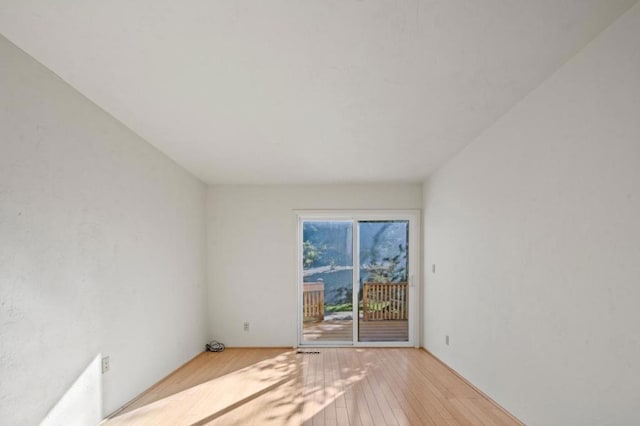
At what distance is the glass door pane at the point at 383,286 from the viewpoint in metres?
5.19

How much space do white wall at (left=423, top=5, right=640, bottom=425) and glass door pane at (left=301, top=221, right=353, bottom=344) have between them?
210 cm

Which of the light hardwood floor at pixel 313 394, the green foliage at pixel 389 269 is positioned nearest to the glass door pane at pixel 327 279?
the green foliage at pixel 389 269

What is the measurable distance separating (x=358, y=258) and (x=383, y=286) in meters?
0.57

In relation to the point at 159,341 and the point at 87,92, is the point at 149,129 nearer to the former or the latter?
the point at 87,92

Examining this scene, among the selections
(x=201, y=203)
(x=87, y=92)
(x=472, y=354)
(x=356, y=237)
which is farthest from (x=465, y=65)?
(x=201, y=203)

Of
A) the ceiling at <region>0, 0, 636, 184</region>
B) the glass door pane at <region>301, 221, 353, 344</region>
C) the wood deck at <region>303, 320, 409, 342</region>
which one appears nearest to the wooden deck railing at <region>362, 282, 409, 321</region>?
the wood deck at <region>303, 320, 409, 342</region>

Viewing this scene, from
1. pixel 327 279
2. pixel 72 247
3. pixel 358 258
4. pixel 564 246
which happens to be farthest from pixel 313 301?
pixel 564 246

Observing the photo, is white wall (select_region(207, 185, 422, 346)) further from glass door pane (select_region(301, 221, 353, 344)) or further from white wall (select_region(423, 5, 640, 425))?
white wall (select_region(423, 5, 640, 425))

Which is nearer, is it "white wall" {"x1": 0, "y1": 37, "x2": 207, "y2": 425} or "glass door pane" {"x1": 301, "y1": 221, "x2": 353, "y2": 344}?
"white wall" {"x1": 0, "y1": 37, "x2": 207, "y2": 425}

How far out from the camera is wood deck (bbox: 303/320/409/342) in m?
5.16

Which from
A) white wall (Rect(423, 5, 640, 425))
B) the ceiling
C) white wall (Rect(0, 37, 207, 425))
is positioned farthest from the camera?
white wall (Rect(0, 37, 207, 425))

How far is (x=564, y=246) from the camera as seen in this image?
212 centimetres

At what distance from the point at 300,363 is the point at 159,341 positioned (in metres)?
1.67

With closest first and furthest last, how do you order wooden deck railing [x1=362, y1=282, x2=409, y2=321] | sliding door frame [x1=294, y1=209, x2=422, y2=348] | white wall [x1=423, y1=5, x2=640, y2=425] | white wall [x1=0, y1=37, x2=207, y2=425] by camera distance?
white wall [x1=423, y1=5, x2=640, y2=425], white wall [x1=0, y1=37, x2=207, y2=425], sliding door frame [x1=294, y1=209, x2=422, y2=348], wooden deck railing [x1=362, y1=282, x2=409, y2=321]
